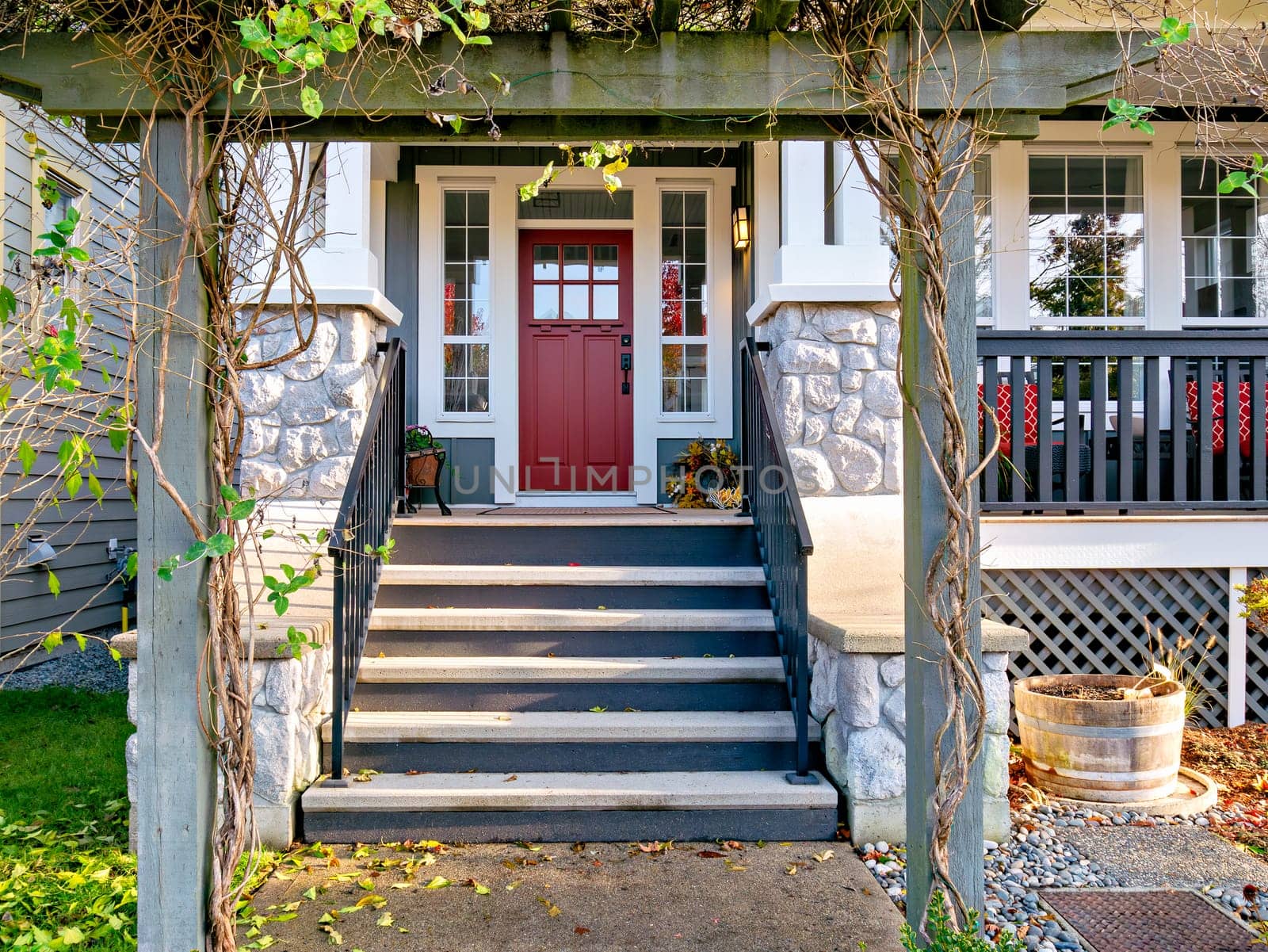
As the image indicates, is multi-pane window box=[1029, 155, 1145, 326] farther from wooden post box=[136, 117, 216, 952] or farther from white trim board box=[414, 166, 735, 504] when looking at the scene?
wooden post box=[136, 117, 216, 952]

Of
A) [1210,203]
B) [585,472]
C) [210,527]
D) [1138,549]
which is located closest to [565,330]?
[585,472]

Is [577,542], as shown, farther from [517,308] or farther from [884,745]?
[517,308]

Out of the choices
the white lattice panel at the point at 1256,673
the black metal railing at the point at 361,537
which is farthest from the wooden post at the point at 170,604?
the white lattice panel at the point at 1256,673

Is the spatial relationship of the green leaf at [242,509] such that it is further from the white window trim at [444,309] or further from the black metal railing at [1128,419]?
the white window trim at [444,309]

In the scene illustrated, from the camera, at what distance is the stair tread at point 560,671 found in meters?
3.15

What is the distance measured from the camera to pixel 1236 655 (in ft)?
13.0

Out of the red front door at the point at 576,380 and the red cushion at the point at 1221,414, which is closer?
the red cushion at the point at 1221,414

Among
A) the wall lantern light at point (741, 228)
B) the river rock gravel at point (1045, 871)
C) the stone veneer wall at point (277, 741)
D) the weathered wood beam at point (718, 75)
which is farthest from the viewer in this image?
the wall lantern light at point (741, 228)

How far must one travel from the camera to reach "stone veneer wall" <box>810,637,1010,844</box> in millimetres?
2734

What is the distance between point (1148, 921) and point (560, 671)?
1.98m

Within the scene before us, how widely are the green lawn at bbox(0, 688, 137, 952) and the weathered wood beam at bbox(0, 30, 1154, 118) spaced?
2069mm

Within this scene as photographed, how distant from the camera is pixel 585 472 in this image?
5820mm

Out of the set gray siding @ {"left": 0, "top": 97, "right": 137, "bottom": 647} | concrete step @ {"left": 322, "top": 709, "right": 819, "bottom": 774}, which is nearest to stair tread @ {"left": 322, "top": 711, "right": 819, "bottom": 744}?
concrete step @ {"left": 322, "top": 709, "right": 819, "bottom": 774}

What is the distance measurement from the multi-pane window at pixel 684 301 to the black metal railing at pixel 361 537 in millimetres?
2162
